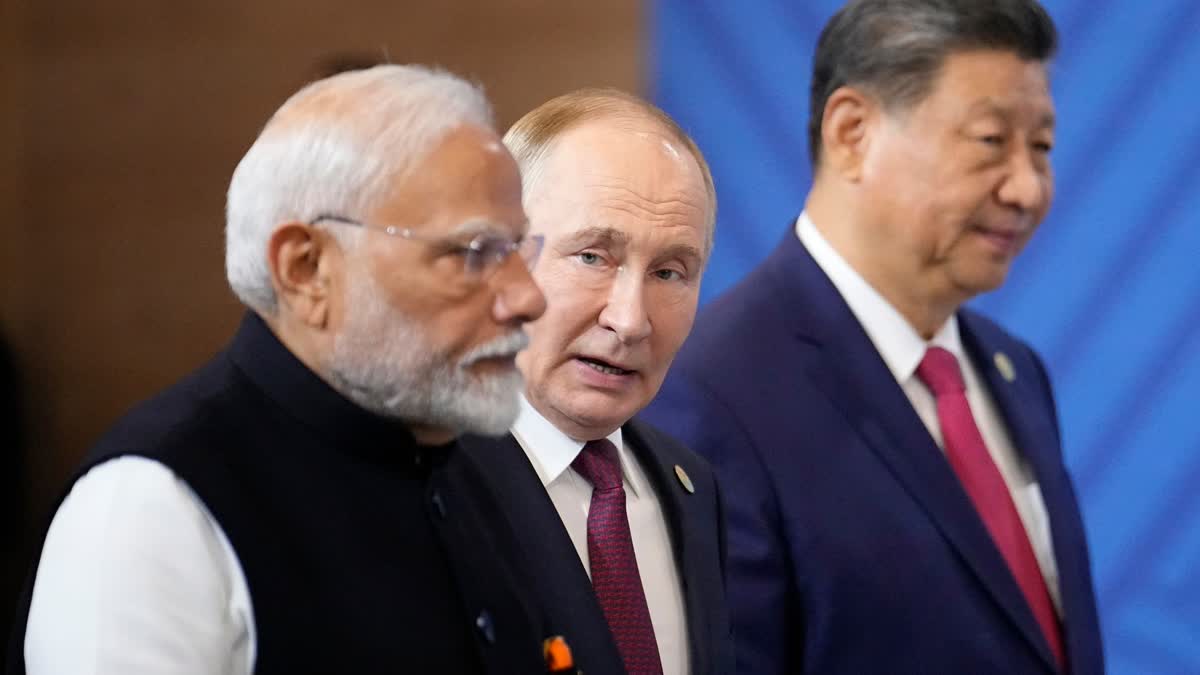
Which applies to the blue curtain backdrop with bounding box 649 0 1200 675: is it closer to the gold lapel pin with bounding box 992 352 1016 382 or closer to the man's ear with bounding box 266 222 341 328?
the gold lapel pin with bounding box 992 352 1016 382

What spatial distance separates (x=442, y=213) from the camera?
1486mm

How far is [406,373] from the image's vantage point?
1506mm

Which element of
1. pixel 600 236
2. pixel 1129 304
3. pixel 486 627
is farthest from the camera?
pixel 1129 304

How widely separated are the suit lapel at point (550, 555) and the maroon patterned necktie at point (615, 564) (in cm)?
4

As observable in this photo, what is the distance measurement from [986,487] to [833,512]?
1.12 ft

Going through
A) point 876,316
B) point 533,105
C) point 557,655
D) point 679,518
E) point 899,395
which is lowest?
point 557,655

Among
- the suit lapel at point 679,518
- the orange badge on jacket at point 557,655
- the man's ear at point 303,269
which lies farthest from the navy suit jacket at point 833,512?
the man's ear at point 303,269

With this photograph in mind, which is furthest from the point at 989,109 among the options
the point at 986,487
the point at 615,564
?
the point at 615,564

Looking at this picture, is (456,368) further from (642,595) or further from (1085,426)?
(1085,426)

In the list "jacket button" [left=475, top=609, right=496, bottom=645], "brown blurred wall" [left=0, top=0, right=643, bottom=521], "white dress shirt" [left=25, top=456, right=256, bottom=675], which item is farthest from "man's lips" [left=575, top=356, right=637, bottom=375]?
"brown blurred wall" [left=0, top=0, right=643, bottom=521]

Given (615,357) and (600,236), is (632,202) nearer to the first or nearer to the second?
(600,236)

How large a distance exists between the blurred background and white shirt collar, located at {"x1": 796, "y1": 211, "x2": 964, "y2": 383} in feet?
4.16

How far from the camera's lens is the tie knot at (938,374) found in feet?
8.50

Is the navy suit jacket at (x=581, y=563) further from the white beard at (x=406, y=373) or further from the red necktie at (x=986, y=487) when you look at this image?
the red necktie at (x=986, y=487)
